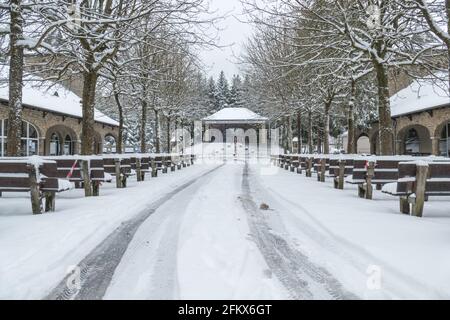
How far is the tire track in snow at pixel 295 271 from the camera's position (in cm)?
355

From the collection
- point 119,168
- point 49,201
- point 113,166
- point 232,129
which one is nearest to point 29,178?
point 49,201

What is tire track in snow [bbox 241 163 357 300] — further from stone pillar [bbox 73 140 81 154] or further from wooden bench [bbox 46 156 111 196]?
stone pillar [bbox 73 140 81 154]

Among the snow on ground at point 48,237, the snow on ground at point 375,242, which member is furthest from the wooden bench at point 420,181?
the snow on ground at point 48,237

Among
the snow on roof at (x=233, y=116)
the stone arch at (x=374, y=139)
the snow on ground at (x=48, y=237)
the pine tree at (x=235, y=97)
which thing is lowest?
the snow on ground at (x=48, y=237)

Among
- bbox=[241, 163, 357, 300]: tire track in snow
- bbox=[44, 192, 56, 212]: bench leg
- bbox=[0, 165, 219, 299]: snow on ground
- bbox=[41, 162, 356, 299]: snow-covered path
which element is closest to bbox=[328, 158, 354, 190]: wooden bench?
bbox=[0, 165, 219, 299]: snow on ground

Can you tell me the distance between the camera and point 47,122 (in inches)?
1013

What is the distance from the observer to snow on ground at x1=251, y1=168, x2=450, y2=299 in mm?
3756

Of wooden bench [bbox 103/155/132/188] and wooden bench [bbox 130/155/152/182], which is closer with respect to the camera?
wooden bench [bbox 103/155/132/188]

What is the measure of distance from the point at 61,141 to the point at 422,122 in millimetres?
25803

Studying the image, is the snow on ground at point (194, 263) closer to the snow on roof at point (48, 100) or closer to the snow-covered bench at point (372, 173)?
the snow-covered bench at point (372, 173)

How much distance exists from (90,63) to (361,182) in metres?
9.67

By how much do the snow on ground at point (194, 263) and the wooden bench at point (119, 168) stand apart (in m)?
6.67

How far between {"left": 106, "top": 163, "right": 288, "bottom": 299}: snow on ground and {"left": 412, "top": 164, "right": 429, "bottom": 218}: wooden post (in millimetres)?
3077
